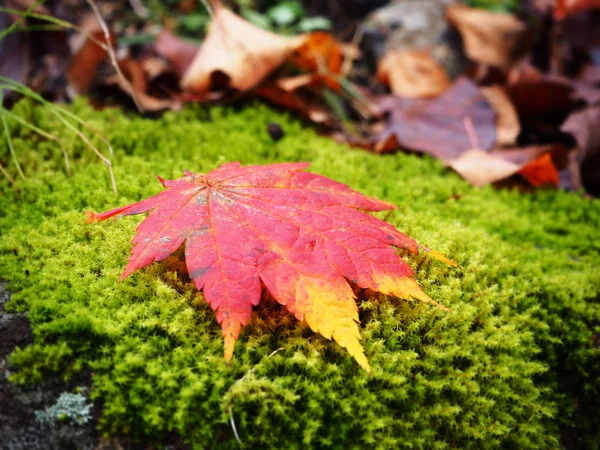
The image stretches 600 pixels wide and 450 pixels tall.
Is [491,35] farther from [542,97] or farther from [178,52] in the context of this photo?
[178,52]

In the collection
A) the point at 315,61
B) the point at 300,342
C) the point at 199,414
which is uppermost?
the point at 315,61

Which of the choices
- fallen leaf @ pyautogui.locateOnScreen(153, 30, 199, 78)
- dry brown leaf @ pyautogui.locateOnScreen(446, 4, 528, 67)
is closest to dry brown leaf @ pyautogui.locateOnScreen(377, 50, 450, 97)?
dry brown leaf @ pyautogui.locateOnScreen(446, 4, 528, 67)

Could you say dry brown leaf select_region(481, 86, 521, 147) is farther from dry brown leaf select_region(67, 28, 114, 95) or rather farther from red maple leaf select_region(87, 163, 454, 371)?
dry brown leaf select_region(67, 28, 114, 95)

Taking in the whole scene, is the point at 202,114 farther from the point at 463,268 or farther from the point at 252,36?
the point at 463,268

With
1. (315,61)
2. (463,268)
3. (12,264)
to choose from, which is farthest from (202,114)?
(463,268)

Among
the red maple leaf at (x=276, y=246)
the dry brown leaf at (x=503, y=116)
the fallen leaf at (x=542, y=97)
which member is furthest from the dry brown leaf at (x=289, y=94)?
the fallen leaf at (x=542, y=97)

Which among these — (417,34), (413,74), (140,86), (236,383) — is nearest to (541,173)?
(413,74)
